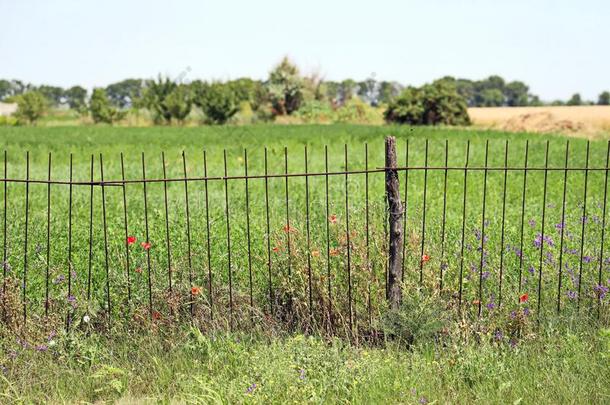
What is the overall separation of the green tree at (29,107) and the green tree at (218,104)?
2016 cm

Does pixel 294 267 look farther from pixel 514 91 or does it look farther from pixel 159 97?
pixel 514 91

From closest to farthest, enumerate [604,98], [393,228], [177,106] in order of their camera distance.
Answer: [393,228]
[177,106]
[604,98]

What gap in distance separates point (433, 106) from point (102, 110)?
1255 inches

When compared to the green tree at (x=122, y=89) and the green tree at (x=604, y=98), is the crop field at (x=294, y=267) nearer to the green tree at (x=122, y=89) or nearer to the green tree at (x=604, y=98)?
the green tree at (x=604, y=98)

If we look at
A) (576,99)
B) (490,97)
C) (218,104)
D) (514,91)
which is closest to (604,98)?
(576,99)

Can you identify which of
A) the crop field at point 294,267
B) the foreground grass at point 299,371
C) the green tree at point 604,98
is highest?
the green tree at point 604,98

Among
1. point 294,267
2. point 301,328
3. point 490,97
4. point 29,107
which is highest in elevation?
point 490,97

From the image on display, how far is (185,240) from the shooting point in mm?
7449

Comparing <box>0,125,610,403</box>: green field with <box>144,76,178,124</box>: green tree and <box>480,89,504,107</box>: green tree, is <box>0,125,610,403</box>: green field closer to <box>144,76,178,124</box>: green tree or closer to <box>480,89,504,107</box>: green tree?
<box>144,76,178,124</box>: green tree

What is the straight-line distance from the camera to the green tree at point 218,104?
188 ft

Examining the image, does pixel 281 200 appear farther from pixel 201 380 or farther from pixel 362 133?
pixel 362 133

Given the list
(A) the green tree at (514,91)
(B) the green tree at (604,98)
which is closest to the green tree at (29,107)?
(B) the green tree at (604,98)

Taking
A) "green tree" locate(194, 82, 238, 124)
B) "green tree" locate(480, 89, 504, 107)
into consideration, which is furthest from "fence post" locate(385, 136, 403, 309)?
"green tree" locate(480, 89, 504, 107)

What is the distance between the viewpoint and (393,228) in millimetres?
5750
